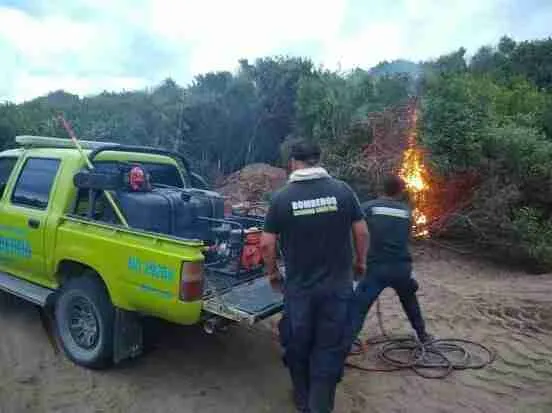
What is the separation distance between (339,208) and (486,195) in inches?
260

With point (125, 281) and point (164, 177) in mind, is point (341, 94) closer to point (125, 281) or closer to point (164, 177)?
point (164, 177)

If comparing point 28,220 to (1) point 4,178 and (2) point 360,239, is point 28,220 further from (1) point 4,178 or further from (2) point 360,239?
(2) point 360,239

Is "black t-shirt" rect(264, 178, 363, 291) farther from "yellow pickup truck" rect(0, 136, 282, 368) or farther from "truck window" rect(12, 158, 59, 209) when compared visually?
"truck window" rect(12, 158, 59, 209)

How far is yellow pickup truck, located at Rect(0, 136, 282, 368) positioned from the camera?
419cm

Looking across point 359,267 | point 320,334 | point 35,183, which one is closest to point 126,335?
point 320,334

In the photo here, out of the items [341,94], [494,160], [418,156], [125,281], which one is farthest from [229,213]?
[341,94]

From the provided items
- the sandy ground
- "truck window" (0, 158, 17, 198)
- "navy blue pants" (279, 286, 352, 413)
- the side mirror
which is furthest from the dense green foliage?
"truck window" (0, 158, 17, 198)

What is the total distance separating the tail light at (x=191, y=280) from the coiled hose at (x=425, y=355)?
1797mm

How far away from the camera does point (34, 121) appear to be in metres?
16.7

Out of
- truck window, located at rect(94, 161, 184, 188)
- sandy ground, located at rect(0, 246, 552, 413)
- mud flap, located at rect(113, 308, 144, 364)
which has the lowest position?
sandy ground, located at rect(0, 246, 552, 413)

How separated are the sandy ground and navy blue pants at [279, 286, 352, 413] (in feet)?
1.99

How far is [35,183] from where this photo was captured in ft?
18.0

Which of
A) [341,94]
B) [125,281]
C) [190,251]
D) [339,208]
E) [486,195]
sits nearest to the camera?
[339,208]

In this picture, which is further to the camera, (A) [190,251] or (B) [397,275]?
(B) [397,275]
